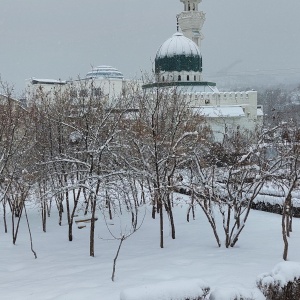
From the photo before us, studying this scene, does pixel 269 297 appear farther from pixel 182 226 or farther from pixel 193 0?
pixel 193 0

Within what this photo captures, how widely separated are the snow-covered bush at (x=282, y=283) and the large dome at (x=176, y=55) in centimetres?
3102

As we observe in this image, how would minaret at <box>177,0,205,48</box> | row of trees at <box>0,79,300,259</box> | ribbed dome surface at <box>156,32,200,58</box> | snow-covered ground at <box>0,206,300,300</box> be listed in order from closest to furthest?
snow-covered ground at <box>0,206,300,300</box>
row of trees at <box>0,79,300,259</box>
ribbed dome surface at <box>156,32,200,58</box>
minaret at <box>177,0,205,48</box>

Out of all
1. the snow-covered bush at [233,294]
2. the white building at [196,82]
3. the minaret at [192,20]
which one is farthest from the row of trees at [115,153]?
the minaret at [192,20]

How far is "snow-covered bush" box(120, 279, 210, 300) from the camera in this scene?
6.21 m

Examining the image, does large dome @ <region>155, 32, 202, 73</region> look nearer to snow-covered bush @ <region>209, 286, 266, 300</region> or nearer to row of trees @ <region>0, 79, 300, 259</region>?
row of trees @ <region>0, 79, 300, 259</region>

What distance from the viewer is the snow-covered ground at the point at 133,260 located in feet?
26.3

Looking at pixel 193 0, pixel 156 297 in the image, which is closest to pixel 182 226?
pixel 156 297

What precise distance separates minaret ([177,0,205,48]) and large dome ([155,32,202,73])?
7172 millimetres

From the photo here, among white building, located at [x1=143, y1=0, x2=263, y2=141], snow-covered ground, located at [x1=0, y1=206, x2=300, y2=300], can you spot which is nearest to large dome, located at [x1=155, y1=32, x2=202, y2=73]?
white building, located at [x1=143, y1=0, x2=263, y2=141]

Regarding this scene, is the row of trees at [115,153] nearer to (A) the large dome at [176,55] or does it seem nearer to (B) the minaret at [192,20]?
(A) the large dome at [176,55]

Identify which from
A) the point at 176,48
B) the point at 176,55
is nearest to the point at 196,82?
the point at 176,55

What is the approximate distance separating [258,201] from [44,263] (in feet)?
33.7

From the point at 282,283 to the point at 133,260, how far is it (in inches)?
168

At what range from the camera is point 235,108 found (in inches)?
1441
